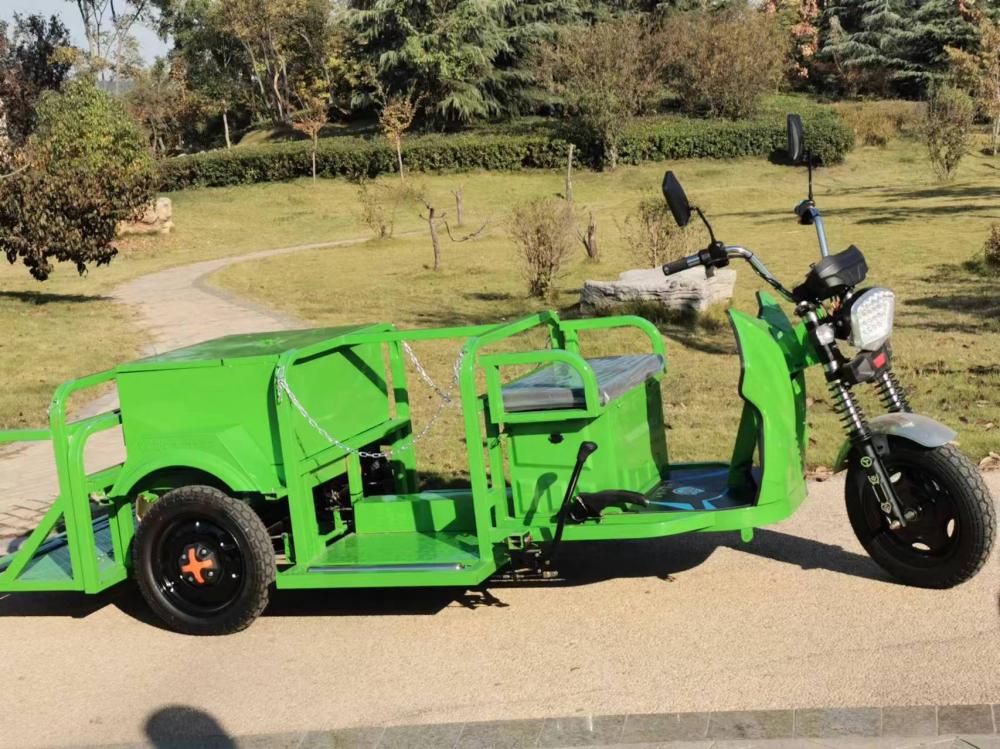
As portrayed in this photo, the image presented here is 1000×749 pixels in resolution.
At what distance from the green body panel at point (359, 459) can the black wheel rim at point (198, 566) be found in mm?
215

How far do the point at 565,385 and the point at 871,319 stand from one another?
1161mm

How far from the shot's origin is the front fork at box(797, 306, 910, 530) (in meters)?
4.48

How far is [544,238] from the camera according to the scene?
15.5 m

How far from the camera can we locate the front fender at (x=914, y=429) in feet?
14.1

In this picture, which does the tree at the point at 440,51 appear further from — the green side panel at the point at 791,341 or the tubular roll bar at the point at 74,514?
the green side panel at the point at 791,341

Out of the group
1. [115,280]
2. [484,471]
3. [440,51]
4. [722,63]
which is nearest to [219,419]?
[484,471]

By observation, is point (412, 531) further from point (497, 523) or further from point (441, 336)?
point (441, 336)

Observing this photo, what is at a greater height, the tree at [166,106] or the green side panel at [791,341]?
the tree at [166,106]

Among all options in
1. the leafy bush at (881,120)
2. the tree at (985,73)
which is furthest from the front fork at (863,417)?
the leafy bush at (881,120)

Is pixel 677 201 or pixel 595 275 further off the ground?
pixel 677 201

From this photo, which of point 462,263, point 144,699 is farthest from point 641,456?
point 462,263

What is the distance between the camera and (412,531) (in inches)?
200

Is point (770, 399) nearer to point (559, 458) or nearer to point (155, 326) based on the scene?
point (559, 458)

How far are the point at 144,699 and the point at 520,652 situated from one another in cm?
136
